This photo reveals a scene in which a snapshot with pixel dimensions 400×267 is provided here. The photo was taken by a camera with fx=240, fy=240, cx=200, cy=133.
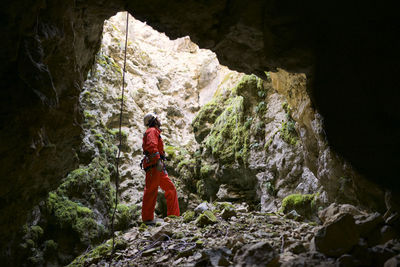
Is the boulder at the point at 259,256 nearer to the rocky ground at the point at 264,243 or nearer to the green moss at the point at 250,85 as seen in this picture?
the rocky ground at the point at 264,243

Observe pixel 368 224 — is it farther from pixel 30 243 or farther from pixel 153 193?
pixel 30 243

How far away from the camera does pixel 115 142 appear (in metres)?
8.17

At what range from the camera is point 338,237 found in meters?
2.09

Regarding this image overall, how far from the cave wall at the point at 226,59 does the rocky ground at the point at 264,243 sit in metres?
0.69

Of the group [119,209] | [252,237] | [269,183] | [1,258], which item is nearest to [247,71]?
[252,237]

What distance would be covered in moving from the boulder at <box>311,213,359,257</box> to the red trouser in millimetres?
3879

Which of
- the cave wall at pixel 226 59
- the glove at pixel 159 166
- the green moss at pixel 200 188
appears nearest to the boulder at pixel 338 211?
the cave wall at pixel 226 59

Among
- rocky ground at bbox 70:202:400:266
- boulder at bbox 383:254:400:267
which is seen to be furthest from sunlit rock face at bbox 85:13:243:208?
boulder at bbox 383:254:400:267

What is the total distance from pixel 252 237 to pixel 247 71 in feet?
7.57

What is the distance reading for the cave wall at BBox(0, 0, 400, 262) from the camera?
222cm

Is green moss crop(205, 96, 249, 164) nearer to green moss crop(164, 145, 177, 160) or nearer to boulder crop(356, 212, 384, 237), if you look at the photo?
green moss crop(164, 145, 177, 160)

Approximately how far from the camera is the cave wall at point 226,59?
7.29 ft

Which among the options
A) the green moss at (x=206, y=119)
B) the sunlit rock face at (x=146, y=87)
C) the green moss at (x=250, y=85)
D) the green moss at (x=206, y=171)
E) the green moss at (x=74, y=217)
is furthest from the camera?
the green moss at (x=206, y=119)

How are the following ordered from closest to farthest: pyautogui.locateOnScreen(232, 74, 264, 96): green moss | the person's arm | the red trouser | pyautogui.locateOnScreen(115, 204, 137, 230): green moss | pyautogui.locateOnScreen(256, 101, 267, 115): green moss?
1. the red trouser
2. the person's arm
3. pyautogui.locateOnScreen(115, 204, 137, 230): green moss
4. pyautogui.locateOnScreen(256, 101, 267, 115): green moss
5. pyautogui.locateOnScreen(232, 74, 264, 96): green moss
